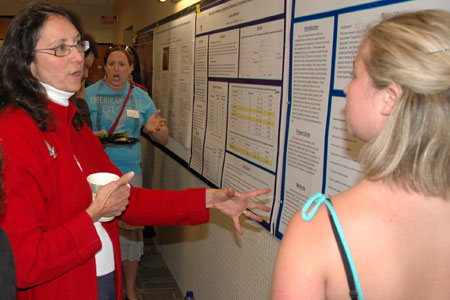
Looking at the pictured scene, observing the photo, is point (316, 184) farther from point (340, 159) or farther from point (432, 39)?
point (432, 39)

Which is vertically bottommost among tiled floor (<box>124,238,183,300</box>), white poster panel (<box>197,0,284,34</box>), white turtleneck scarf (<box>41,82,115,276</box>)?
tiled floor (<box>124,238,183,300</box>)

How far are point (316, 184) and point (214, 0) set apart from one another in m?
1.47

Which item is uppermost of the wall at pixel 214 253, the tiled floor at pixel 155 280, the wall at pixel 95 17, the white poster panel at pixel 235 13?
the wall at pixel 95 17

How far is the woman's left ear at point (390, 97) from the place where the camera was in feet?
2.43

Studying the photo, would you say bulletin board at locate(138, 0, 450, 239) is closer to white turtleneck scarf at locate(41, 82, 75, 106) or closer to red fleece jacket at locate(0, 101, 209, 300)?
red fleece jacket at locate(0, 101, 209, 300)

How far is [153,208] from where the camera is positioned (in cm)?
173

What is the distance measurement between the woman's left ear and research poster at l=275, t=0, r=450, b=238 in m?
0.46

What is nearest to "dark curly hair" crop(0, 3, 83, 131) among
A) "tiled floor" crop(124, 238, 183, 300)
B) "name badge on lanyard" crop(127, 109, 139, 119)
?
"name badge on lanyard" crop(127, 109, 139, 119)

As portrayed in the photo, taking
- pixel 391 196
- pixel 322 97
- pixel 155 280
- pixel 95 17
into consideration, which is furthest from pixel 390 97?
pixel 95 17

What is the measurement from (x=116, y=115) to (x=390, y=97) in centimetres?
264

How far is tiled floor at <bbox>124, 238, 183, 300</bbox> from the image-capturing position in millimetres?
3295

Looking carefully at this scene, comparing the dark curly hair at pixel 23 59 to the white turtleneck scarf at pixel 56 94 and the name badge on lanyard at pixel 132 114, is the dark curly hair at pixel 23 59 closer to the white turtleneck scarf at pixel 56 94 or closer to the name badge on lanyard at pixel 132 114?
the white turtleneck scarf at pixel 56 94

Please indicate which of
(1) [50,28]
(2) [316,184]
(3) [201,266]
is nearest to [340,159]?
(2) [316,184]

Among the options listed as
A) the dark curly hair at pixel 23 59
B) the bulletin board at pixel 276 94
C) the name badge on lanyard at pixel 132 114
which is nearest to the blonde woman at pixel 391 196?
the bulletin board at pixel 276 94
